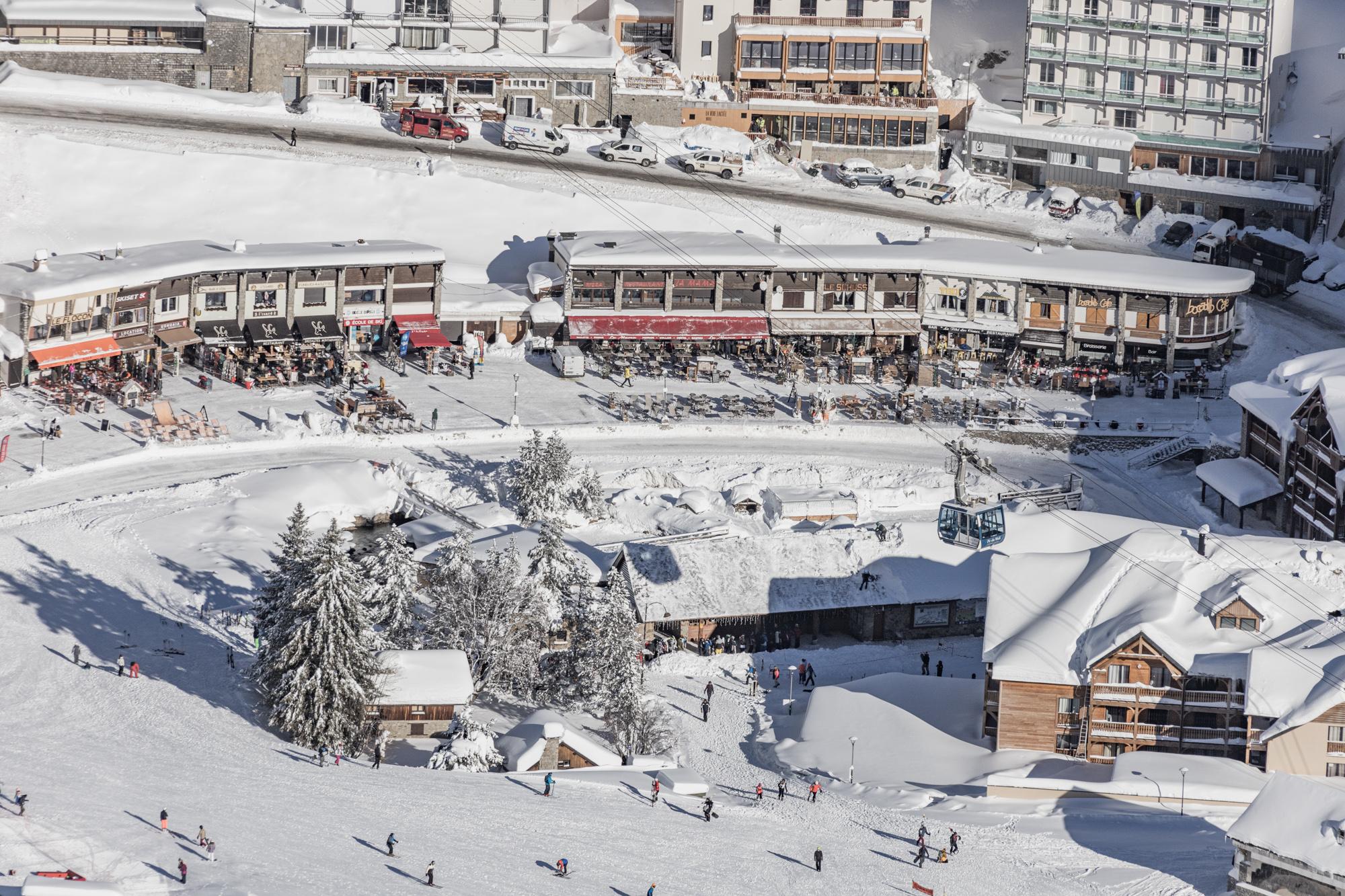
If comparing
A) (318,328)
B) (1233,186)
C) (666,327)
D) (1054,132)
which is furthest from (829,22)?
(318,328)

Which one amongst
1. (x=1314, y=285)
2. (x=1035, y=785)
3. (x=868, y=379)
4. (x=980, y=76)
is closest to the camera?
(x=1035, y=785)

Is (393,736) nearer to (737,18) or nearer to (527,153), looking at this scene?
(527,153)

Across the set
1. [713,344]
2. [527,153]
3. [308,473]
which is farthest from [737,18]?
[308,473]

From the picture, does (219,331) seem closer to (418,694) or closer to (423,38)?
(423,38)

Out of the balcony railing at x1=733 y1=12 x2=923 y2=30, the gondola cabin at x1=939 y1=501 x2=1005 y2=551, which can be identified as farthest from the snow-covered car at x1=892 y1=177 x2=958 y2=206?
the gondola cabin at x1=939 y1=501 x2=1005 y2=551

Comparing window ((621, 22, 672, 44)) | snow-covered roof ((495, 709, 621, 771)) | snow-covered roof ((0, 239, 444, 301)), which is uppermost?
window ((621, 22, 672, 44))

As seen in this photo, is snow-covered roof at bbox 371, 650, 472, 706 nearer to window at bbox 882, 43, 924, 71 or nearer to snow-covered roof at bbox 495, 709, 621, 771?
snow-covered roof at bbox 495, 709, 621, 771

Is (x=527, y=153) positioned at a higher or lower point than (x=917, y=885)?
higher

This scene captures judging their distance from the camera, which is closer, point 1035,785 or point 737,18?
point 1035,785
